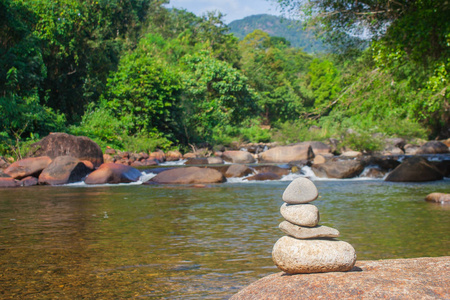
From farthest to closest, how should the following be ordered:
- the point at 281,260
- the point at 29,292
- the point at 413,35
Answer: the point at 413,35 < the point at 29,292 < the point at 281,260

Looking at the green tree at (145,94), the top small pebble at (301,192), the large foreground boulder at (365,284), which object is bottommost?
the large foreground boulder at (365,284)

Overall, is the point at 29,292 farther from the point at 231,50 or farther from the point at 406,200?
the point at 231,50

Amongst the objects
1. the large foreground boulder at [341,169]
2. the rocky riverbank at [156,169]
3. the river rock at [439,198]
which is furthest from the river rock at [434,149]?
the river rock at [439,198]

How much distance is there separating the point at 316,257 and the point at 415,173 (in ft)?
48.6

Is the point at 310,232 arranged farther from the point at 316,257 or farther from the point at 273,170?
the point at 273,170

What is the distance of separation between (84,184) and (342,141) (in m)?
20.6

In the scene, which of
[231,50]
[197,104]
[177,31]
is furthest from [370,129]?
[177,31]

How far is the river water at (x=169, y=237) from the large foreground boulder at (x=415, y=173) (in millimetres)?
3453

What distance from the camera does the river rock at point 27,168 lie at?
18.4 m

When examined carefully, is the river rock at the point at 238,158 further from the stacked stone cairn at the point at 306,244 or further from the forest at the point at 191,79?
the stacked stone cairn at the point at 306,244

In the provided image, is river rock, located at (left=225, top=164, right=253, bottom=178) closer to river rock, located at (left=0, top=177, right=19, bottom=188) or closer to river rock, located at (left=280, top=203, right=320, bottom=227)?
river rock, located at (left=0, top=177, right=19, bottom=188)

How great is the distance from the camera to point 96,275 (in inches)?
229

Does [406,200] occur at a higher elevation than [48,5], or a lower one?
lower

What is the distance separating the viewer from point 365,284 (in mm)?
3947
